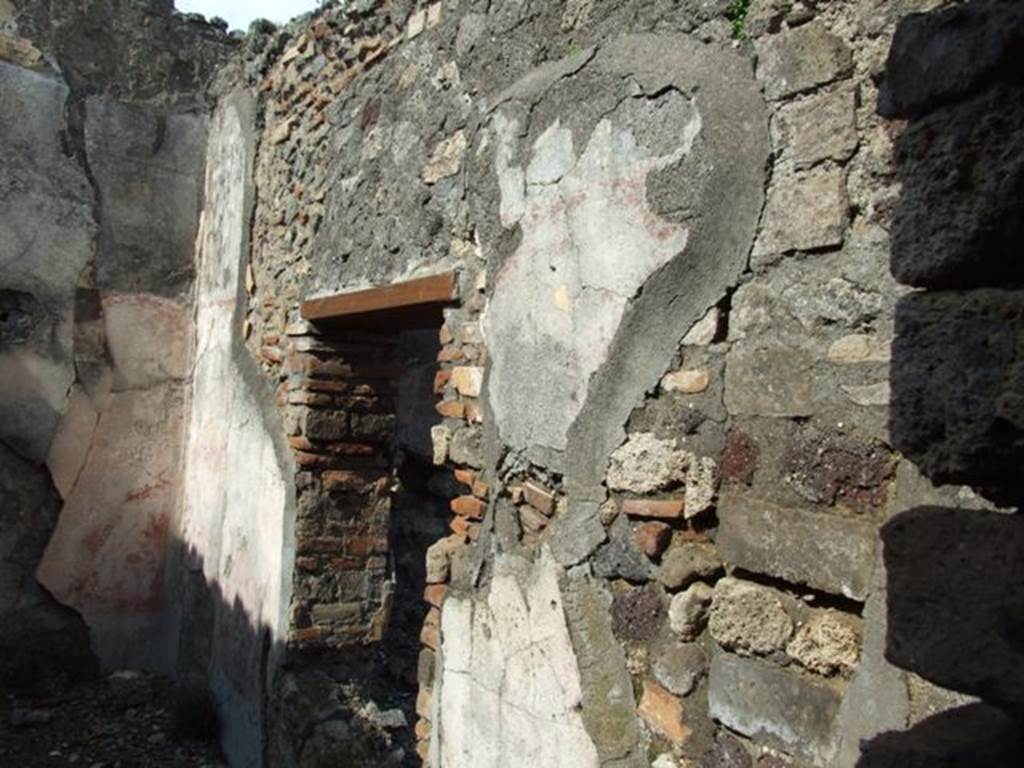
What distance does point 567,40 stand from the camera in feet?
7.52

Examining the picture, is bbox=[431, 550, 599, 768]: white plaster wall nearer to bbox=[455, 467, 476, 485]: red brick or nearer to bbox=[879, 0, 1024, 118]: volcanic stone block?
bbox=[455, 467, 476, 485]: red brick

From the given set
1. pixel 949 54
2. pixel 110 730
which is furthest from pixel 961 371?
pixel 110 730

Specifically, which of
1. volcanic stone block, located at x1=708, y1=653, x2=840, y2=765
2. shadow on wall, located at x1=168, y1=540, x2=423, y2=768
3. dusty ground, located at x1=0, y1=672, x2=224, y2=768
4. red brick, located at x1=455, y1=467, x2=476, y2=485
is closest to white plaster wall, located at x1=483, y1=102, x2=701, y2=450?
red brick, located at x1=455, y1=467, x2=476, y2=485

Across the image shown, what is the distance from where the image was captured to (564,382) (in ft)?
7.20

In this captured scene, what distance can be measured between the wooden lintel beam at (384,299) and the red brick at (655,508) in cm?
101

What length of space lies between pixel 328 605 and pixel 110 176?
9.92ft

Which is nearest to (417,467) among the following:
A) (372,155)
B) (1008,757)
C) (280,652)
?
(280,652)

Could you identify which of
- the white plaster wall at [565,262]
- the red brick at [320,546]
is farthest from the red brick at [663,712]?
the red brick at [320,546]

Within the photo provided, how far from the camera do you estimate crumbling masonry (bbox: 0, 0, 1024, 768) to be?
32.3 inches

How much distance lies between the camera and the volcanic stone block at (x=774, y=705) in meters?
1.56

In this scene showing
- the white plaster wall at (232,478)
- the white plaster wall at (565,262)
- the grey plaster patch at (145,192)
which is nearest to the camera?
the white plaster wall at (565,262)

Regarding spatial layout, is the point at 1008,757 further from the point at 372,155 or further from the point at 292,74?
the point at 292,74

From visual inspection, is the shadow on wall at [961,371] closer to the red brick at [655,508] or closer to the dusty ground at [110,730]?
the red brick at [655,508]

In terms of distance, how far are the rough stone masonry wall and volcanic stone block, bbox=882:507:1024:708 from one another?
41 millimetres
